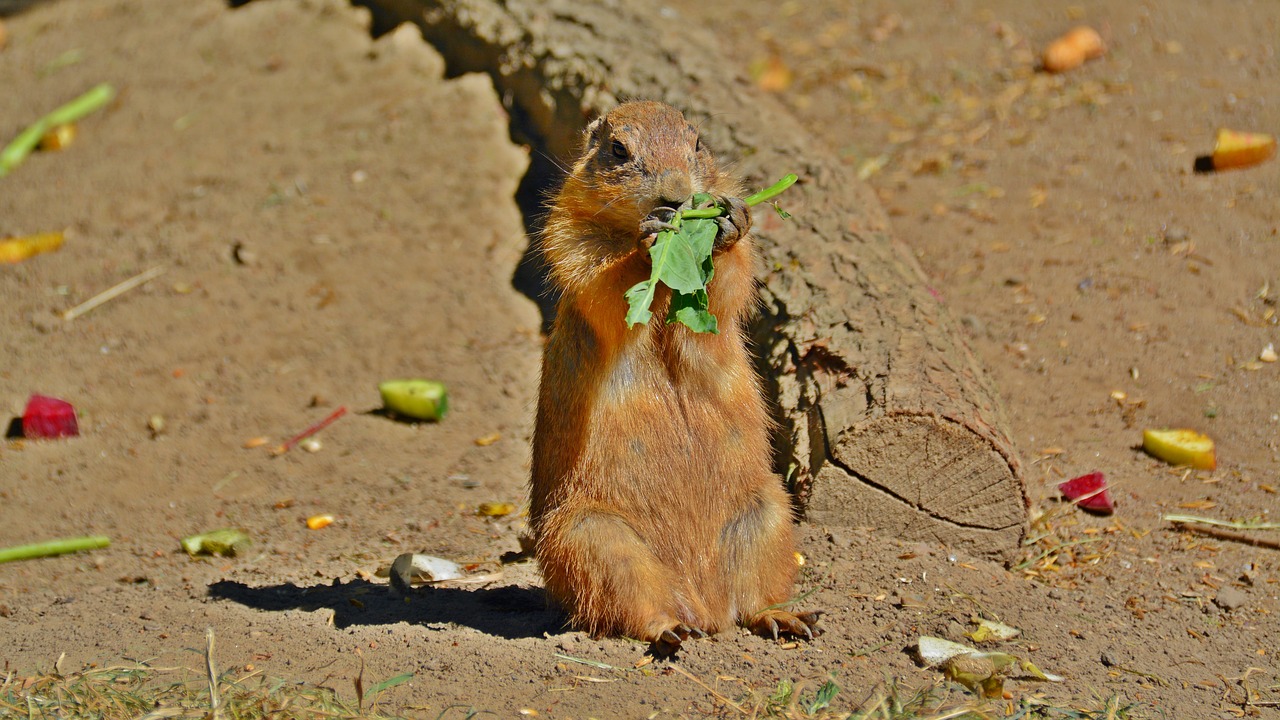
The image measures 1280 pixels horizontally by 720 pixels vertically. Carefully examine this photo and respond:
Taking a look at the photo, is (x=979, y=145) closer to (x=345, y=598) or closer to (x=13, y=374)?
(x=345, y=598)

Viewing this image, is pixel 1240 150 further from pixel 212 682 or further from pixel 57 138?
pixel 57 138

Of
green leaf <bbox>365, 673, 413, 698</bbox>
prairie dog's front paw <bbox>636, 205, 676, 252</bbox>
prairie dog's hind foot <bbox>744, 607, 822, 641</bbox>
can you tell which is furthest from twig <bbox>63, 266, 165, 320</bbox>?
prairie dog's hind foot <bbox>744, 607, 822, 641</bbox>

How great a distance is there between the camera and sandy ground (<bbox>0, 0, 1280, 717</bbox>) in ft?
15.0

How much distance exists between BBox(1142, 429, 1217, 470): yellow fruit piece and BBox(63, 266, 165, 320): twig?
21.1 ft

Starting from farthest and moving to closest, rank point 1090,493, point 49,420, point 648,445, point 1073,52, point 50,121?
point 50,121, point 1073,52, point 49,420, point 1090,493, point 648,445

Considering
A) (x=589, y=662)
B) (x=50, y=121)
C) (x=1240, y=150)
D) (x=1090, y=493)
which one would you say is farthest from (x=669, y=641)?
(x=50, y=121)

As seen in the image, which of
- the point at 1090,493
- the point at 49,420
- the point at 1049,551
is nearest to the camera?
the point at 1049,551

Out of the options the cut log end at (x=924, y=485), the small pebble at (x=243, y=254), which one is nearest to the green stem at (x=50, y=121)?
the small pebble at (x=243, y=254)

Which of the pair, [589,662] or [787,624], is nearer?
[589,662]

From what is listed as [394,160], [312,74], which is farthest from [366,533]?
Answer: [312,74]

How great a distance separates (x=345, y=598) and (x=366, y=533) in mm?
821

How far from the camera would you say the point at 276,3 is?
10.8 m

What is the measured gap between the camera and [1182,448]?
227 inches

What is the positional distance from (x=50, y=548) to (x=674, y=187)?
3641 mm
